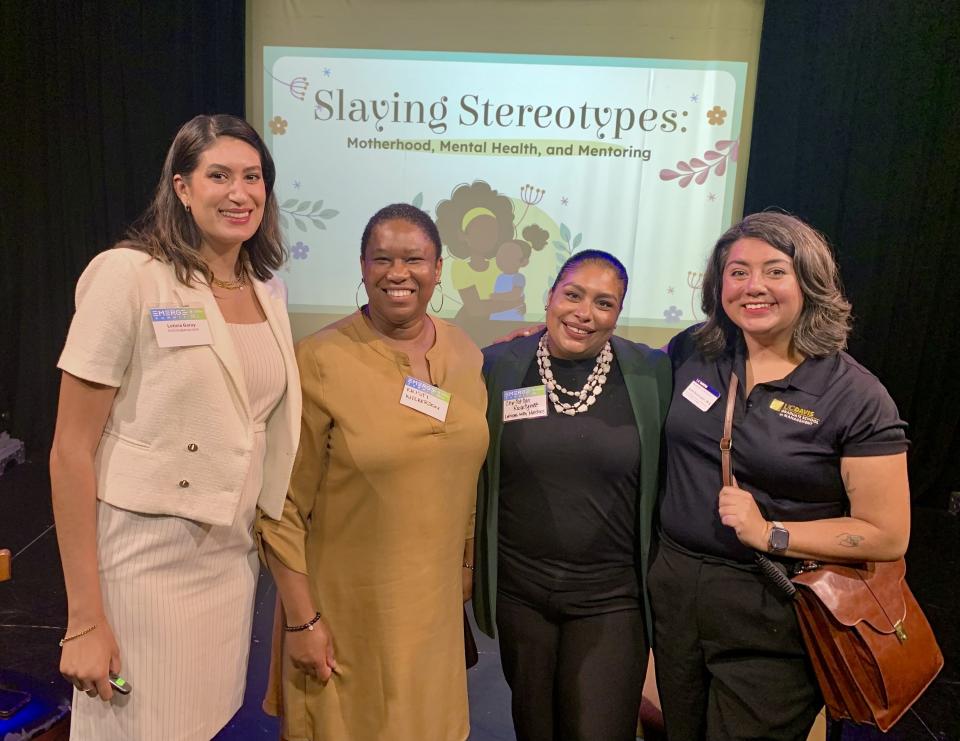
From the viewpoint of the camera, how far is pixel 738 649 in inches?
67.0

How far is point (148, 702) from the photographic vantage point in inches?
58.1

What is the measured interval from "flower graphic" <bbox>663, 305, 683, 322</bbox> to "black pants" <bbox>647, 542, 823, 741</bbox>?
3.53 meters

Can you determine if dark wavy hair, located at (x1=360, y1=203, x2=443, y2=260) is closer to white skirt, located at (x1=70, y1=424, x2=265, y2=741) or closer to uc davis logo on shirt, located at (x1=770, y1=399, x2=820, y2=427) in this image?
white skirt, located at (x1=70, y1=424, x2=265, y2=741)

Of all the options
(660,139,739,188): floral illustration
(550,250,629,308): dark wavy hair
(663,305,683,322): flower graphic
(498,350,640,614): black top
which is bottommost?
(498,350,640,614): black top

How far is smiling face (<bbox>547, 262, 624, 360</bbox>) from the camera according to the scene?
1828mm

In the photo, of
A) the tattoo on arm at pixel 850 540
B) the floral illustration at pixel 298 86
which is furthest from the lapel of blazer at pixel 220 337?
the floral illustration at pixel 298 86

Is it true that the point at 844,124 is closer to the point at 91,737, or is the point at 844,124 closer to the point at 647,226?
the point at 647,226

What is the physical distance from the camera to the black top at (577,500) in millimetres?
1806

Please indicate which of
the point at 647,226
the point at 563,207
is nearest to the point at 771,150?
the point at 647,226

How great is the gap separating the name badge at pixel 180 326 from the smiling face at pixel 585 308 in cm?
89

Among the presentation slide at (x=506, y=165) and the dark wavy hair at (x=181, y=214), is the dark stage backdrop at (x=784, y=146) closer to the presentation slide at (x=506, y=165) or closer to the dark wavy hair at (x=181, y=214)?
the presentation slide at (x=506, y=165)

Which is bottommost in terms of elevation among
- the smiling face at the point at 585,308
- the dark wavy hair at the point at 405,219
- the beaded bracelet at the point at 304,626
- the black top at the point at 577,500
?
the beaded bracelet at the point at 304,626

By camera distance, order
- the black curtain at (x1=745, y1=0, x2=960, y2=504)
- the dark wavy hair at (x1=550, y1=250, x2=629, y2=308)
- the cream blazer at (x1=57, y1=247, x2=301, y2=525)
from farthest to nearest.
Answer: the black curtain at (x1=745, y1=0, x2=960, y2=504) → the dark wavy hair at (x1=550, y1=250, x2=629, y2=308) → the cream blazer at (x1=57, y1=247, x2=301, y2=525)

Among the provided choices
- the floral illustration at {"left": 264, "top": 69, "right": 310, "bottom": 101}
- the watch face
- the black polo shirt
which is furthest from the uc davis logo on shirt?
the floral illustration at {"left": 264, "top": 69, "right": 310, "bottom": 101}
